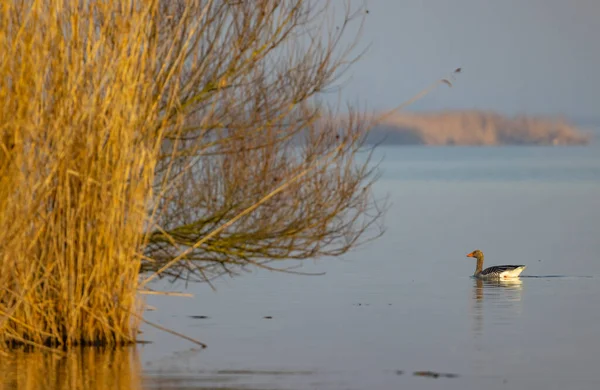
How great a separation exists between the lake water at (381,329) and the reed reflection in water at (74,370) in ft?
0.05

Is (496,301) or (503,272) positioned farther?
(503,272)

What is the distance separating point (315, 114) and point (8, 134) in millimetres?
3358

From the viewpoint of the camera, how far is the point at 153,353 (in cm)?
952

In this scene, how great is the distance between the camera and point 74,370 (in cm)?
862

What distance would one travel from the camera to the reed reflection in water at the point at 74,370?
830 cm

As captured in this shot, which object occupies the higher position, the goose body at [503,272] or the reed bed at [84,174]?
the reed bed at [84,174]

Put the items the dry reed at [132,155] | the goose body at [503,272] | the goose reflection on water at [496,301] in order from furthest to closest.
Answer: the goose body at [503,272] < the goose reflection on water at [496,301] < the dry reed at [132,155]

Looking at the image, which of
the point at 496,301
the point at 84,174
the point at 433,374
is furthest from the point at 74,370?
the point at 496,301

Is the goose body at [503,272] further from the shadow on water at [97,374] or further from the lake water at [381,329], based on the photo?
the shadow on water at [97,374]

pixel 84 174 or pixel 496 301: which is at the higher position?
pixel 84 174

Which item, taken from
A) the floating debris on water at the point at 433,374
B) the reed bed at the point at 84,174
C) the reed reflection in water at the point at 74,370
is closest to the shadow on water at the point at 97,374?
the reed reflection in water at the point at 74,370

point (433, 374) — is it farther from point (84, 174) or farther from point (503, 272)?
point (503, 272)

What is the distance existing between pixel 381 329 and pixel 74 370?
3541 mm

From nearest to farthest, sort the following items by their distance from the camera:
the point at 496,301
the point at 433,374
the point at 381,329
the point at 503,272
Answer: the point at 433,374 < the point at 381,329 < the point at 496,301 < the point at 503,272
